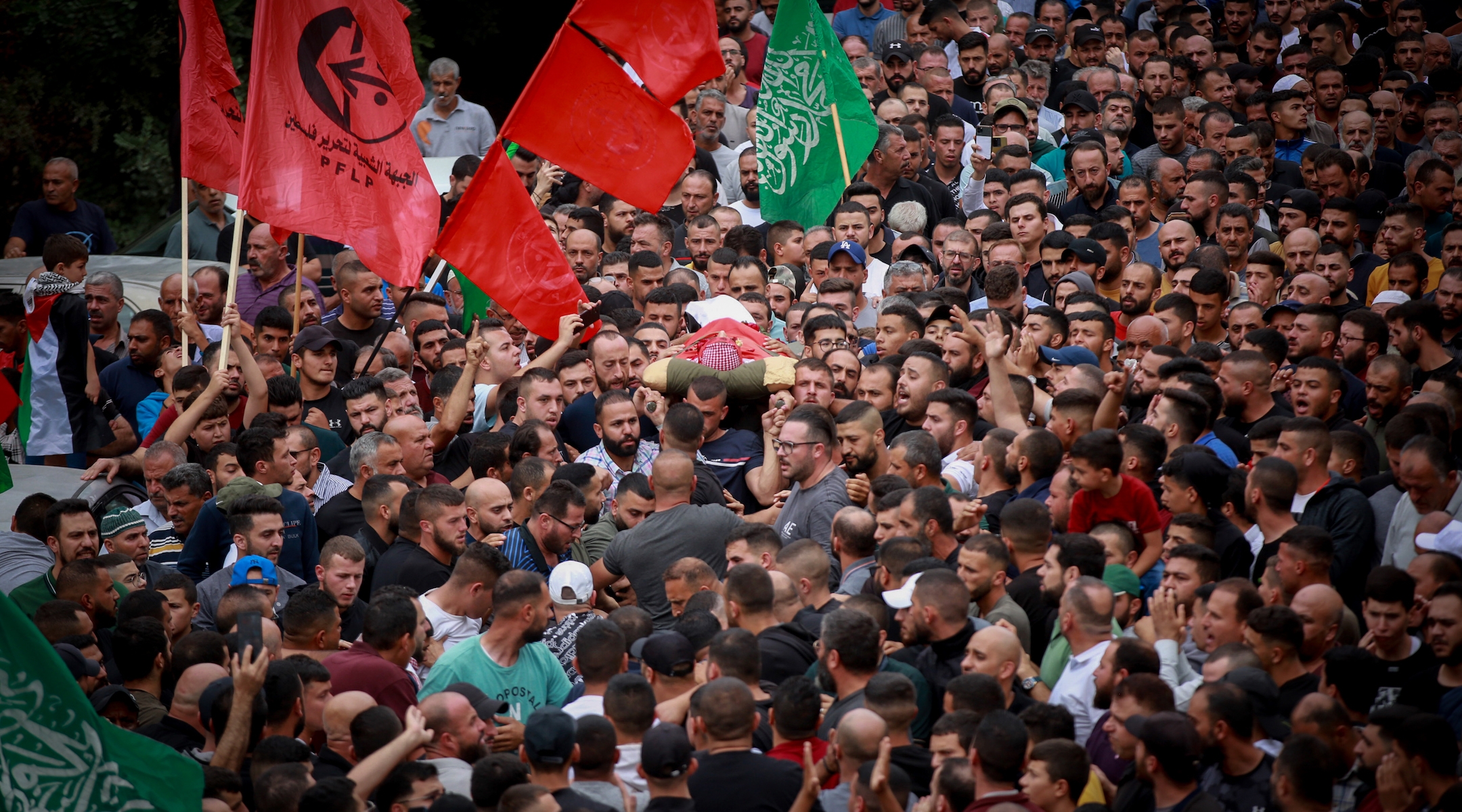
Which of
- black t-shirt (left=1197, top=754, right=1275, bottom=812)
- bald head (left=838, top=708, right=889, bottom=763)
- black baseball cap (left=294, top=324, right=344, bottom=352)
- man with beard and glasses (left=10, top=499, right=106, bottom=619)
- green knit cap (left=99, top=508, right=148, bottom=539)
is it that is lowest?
black baseball cap (left=294, top=324, right=344, bottom=352)

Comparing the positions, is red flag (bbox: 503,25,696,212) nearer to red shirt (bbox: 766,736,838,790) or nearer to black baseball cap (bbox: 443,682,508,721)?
black baseball cap (bbox: 443,682,508,721)

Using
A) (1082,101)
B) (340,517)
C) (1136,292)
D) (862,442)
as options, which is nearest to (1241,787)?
(862,442)

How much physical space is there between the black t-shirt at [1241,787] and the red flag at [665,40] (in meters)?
6.09

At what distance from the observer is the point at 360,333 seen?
36.2 feet

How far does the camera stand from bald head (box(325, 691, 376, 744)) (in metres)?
5.90

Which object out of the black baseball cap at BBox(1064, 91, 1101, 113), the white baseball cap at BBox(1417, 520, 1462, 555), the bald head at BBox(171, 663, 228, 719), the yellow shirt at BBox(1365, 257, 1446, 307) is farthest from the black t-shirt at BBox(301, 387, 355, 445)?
the black baseball cap at BBox(1064, 91, 1101, 113)

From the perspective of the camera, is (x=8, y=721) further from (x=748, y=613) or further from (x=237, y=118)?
(x=237, y=118)

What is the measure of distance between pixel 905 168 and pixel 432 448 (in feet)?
18.8

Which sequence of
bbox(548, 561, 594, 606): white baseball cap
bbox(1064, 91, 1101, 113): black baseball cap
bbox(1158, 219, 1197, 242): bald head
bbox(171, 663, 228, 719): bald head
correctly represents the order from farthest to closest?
1. bbox(1064, 91, 1101, 113): black baseball cap
2. bbox(1158, 219, 1197, 242): bald head
3. bbox(548, 561, 594, 606): white baseball cap
4. bbox(171, 663, 228, 719): bald head

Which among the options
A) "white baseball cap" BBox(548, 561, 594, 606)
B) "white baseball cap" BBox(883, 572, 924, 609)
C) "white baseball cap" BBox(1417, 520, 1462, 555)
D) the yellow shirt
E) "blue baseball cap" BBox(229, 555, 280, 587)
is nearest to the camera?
"white baseball cap" BBox(883, 572, 924, 609)

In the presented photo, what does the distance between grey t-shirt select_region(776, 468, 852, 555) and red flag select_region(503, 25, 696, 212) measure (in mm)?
2626

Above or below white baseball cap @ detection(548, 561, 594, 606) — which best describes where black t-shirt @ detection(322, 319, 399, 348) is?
below

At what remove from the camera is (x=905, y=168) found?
13.2 meters

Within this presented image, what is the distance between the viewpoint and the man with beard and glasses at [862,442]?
8.19 m
